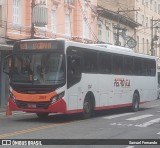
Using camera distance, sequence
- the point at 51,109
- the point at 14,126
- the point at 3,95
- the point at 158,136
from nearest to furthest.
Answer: the point at 158,136, the point at 14,126, the point at 51,109, the point at 3,95

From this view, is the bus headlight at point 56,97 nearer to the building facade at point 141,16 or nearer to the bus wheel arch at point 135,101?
the bus wheel arch at point 135,101

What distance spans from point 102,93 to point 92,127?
518 centimetres

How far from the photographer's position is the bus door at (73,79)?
61.4 feet

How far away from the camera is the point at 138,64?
86.3ft

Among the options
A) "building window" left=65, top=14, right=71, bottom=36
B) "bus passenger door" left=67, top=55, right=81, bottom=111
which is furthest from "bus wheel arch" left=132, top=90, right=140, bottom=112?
"building window" left=65, top=14, right=71, bottom=36

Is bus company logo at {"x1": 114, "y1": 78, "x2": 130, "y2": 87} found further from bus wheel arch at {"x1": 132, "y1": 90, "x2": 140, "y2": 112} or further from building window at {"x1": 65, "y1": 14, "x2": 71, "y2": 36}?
building window at {"x1": 65, "y1": 14, "x2": 71, "y2": 36}

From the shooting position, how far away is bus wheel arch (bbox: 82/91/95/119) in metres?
20.2

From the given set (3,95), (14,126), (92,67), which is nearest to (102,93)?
(92,67)

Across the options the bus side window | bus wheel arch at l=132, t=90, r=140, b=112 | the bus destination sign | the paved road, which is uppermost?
the bus destination sign

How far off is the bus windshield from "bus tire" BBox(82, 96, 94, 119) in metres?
2.34

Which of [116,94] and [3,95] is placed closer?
[116,94]

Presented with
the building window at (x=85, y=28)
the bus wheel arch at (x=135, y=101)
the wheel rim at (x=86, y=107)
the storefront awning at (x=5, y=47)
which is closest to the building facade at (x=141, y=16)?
the building window at (x=85, y=28)

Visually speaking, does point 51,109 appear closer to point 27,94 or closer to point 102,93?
point 27,94

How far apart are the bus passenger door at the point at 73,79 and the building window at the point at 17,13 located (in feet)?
44.9
